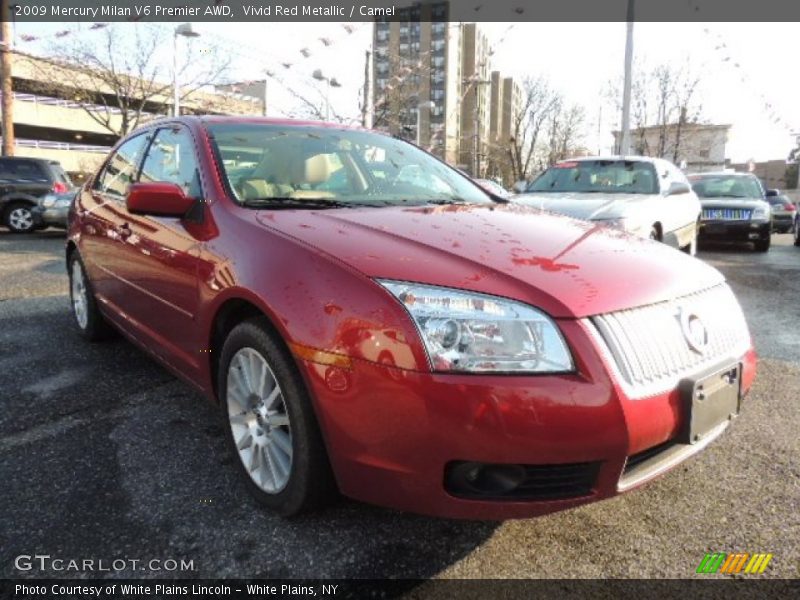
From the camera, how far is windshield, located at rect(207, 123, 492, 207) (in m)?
2.77

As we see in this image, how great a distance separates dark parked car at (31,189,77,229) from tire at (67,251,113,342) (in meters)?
7.45

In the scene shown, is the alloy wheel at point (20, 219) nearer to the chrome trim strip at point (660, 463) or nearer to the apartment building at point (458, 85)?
the chrome trim strip at point (660, 463)

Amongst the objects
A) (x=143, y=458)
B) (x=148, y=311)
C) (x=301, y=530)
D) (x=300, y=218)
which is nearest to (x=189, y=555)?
(x=301, y=530)

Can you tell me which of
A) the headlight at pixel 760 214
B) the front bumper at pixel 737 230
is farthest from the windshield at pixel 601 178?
the headlight at pixel 760 214

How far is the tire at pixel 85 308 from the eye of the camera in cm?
421

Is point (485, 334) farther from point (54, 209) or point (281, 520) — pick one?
point (54, 209)

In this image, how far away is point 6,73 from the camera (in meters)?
18.2

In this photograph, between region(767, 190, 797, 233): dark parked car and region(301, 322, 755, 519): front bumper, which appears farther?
region(767, 190, 797, 233): dark parked car

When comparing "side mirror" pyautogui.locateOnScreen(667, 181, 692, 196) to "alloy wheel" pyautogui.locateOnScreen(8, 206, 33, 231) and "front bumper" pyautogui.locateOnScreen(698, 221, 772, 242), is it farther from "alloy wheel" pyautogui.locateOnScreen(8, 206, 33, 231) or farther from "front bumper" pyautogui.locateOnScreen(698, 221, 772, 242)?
"alloy wheel" pyautogui.locateOnScreen(8, 206, 33, 231)

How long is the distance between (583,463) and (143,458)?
189 centimetres

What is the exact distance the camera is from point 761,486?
97.3 inches

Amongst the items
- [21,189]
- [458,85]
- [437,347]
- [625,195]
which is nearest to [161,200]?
[437,347]

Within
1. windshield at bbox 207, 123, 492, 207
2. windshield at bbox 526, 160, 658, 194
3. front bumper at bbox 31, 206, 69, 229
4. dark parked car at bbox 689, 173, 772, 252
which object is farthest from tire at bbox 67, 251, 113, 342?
dark parked car at bbox 689, 173, 772, 252

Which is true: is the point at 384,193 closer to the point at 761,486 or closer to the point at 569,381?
the point at 569,381
